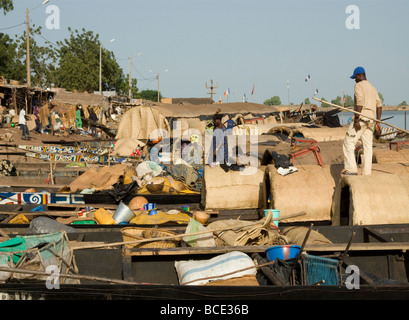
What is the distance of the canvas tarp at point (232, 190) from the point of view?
26.0 feet

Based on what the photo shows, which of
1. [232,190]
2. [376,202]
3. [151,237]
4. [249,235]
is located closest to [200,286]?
[249,235]

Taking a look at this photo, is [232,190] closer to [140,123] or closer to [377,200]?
[377,200]

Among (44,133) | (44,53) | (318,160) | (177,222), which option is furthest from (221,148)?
(44,53)

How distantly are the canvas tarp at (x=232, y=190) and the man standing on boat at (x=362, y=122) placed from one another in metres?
1.62

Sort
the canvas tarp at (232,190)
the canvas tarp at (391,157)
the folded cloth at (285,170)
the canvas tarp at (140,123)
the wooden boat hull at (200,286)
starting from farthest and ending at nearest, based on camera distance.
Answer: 1. the canvas tarp at (140,123)
2. the canvas tarp at (391,157)
3. the canvas tarp at (232,190)
4. the folded cloth at (285,170)
5. the wooden boat hull at (200,286)

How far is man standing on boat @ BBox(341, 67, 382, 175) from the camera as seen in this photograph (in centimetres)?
689

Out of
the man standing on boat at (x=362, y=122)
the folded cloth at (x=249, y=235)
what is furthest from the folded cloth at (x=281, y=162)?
the folded cloth at (x=249, y=235)

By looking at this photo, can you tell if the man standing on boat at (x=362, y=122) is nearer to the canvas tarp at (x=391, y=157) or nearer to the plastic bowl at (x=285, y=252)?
the canvas tarp at (x=391, y=157)

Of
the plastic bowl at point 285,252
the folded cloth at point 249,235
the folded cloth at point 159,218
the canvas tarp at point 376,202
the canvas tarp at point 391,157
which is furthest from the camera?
the canvas tarp at point 391,157

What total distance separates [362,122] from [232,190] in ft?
7.98

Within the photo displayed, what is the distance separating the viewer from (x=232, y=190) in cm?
794

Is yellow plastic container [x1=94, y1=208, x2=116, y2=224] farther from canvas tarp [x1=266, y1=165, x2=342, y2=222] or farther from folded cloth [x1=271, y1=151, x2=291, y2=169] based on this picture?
folded cloth [x1=271, y1=151, x2=291, y2=169]

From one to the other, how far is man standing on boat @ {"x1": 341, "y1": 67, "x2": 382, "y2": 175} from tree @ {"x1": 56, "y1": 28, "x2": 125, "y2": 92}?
37.1 meters
